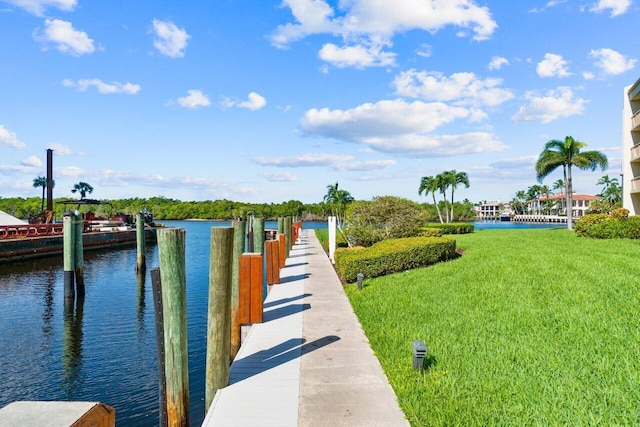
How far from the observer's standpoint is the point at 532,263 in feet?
45.9

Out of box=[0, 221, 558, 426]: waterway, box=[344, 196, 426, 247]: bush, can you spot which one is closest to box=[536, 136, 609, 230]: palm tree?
box=[344, 196, 426, 247]: bush

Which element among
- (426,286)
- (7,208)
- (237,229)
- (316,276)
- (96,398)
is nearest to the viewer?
(96,398)

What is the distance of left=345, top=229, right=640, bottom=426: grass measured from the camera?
521 centimetres

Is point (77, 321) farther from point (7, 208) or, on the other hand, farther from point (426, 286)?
point (7, 208)

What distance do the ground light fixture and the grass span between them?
0.31 feet

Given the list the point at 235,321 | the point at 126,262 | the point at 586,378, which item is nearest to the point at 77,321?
the point at 235,321

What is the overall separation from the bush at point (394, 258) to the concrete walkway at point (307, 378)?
4360 millimetres

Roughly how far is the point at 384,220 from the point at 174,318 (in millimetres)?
18700

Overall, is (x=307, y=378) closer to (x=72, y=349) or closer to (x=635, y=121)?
(x=72, y=349)

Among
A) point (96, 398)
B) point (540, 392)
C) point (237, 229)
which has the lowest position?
point (96, 398)

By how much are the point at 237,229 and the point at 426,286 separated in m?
5.63

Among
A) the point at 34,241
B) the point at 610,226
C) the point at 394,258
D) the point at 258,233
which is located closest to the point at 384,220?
the point at 394,258

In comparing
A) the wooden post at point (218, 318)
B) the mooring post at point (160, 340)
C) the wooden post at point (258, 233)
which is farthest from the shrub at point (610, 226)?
the mooring post at point (160, 340)

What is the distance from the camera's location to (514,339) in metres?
7.67
